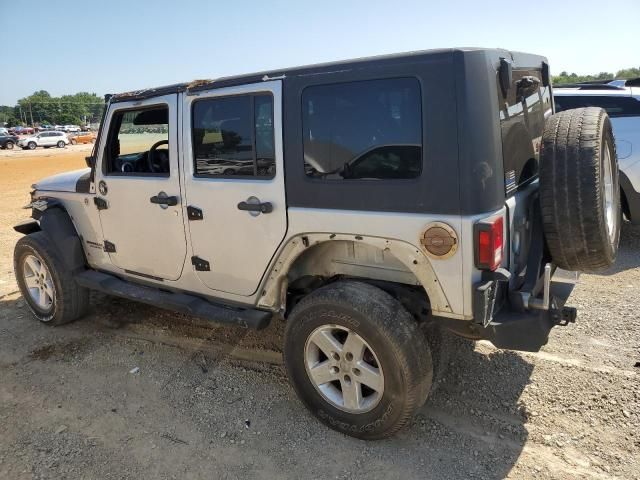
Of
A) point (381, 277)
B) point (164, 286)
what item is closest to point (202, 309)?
point (164, 286)

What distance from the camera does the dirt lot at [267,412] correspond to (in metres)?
2.74

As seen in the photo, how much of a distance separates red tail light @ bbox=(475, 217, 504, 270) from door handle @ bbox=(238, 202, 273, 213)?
124 cm

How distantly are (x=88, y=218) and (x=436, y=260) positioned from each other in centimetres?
315

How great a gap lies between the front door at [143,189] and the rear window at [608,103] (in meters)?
4.68

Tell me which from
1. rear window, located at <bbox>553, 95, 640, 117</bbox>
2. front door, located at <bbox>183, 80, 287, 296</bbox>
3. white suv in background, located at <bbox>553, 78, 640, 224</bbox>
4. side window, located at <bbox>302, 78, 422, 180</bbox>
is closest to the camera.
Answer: side window, located at <bbox>302, 78, 422, 180</bbox>

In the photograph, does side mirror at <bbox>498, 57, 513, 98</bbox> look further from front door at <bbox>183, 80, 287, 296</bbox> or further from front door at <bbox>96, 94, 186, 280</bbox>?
front door at <bbox>96, 94, 186, 280</bbox>

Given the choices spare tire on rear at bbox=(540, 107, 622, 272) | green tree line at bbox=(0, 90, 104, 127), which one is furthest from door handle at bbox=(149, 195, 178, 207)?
green tree line at bbox=(0, 90, 104, 127)

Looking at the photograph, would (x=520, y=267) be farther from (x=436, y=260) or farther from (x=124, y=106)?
(x=124, y=106)

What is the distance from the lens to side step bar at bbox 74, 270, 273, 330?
3.32m

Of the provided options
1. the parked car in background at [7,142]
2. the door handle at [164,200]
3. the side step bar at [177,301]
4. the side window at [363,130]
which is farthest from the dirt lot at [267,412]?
the parked car in background at [7,142]

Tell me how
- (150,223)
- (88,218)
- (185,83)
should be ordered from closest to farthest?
(185,83), (150,223), (88,218)

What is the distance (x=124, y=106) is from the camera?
395 centimetres

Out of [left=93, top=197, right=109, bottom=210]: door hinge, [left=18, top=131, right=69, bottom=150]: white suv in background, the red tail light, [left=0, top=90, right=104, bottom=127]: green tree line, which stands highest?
[left=0, top=90, right=104, bottom=127]: green tree line

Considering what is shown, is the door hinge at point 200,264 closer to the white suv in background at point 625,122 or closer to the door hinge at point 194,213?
the door hinge at point 194,213
